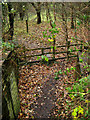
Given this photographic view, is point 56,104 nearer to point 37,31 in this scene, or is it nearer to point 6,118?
point 6,118

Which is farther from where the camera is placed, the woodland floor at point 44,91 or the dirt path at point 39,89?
the dirt path at point 39,89

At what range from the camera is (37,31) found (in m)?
15.5

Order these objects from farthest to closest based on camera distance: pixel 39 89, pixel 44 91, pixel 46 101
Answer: pixel 39 89
pixel 44 91
pixel 46 101

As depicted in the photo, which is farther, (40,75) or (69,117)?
(40,75)

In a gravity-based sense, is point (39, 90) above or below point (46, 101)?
above

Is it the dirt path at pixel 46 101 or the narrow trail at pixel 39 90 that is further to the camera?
the narrow trail at pixel 39 90

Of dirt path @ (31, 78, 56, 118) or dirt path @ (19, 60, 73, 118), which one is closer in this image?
dirt path @ (31, 78, 56, 118)

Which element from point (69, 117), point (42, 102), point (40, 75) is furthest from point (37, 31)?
point (69, 117)

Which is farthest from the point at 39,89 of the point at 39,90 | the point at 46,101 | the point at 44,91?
the point at 46,101

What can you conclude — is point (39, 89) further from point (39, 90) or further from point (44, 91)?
point (44, 91)

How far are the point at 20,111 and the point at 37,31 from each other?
1146cm

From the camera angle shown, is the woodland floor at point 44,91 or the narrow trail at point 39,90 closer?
the woodland floor at point 44,91

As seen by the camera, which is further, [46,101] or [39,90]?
[39,90]

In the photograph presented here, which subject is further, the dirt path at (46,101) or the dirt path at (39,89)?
the dirt path at (39,89)
